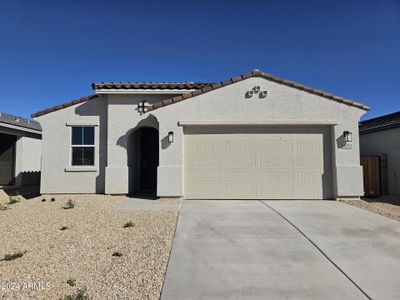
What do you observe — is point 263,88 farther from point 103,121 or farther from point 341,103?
point 103,121

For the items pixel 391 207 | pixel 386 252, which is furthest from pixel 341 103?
pixel 386 252

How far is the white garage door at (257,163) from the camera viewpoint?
9.85 m

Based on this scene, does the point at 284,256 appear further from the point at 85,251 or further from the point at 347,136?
the point at 347,136

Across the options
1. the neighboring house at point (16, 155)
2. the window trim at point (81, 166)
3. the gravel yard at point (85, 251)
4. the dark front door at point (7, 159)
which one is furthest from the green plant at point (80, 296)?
the dark front door at point (7, 159)

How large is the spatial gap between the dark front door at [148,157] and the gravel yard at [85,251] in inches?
171

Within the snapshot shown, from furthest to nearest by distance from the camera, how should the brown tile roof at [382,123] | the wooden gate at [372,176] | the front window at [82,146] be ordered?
the front window at [82,146] < the brown tile roof at [382,123] < the wooden gate at [372,176]

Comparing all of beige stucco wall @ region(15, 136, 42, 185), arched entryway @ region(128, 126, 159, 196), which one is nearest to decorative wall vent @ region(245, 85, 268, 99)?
arched entryway @ region(128, 126, 159, 196)

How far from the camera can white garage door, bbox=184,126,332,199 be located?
32.3 ft

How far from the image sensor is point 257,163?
Answer: 32.7 feet

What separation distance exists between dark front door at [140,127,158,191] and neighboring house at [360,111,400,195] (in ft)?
31.4

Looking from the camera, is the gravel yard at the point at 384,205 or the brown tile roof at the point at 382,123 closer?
the gravel yard at the point at 384,205

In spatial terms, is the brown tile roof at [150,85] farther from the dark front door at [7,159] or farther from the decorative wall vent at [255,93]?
the dark front door at [7,159]

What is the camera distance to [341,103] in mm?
9883

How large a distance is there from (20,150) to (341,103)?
17144 millimetres
